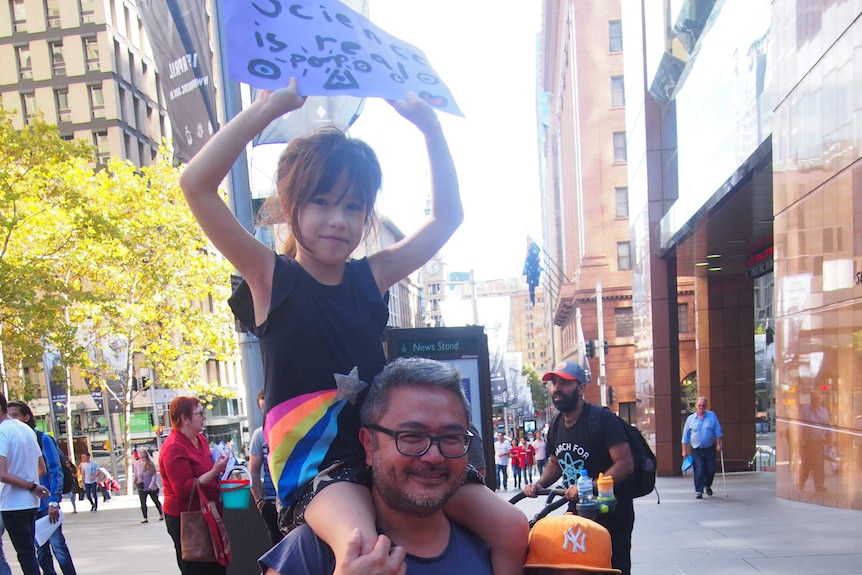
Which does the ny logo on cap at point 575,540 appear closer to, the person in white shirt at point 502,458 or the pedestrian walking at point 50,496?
the pedestrian walking at point 50,496

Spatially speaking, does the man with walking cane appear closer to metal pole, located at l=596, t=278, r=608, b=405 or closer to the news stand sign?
the news stand sign

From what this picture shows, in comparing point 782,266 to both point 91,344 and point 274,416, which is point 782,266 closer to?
point 274,416

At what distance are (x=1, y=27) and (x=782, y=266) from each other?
49.2 metres

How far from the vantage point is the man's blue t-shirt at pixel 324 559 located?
Answer: 192cm

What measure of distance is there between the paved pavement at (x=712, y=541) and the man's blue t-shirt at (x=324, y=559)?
19.2 ft

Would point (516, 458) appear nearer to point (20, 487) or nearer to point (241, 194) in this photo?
point (20, 487)

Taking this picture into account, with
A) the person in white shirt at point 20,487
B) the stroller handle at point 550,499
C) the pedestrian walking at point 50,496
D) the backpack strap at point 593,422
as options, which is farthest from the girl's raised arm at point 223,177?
the pedestrian walking at point 50,496

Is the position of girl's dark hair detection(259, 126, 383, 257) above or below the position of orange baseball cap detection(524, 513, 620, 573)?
above

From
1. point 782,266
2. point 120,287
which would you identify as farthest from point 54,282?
point 782,266

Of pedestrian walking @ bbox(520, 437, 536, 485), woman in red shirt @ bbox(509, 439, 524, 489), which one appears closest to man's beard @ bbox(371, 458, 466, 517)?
woman in red shirt @ bbox(509, 439, 524, 489)

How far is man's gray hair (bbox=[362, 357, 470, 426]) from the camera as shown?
2006 millimetres

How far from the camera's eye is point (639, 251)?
20609 millimetres

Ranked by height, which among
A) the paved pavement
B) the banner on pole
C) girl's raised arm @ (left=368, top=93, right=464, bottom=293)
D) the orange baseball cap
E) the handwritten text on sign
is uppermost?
the banner on pole

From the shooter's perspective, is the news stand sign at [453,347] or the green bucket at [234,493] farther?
the news stand sign at [453,347]
